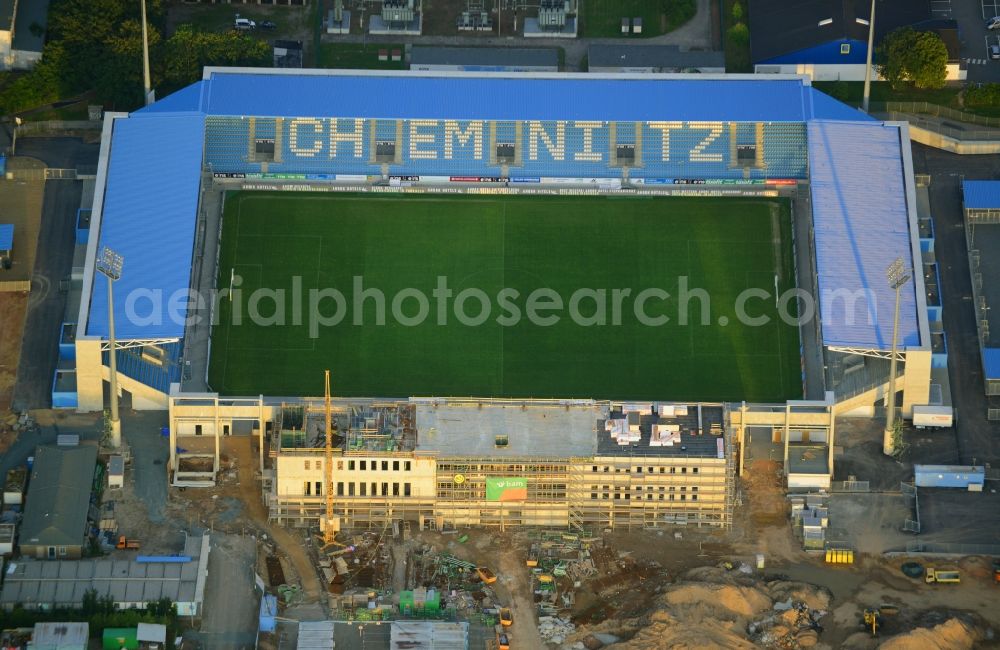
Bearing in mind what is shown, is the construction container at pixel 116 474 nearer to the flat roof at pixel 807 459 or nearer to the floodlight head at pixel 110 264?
the floodlight head at pixel 110 264

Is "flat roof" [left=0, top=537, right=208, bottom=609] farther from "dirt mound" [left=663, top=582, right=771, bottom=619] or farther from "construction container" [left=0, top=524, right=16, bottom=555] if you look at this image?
"dirt mound" [left=663, top=582, right=771, bottom=619]

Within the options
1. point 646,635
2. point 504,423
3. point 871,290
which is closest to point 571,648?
point 646,635

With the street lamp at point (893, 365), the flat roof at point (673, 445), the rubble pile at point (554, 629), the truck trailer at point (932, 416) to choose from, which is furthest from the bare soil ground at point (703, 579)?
the truck trailer at point (932, 416)

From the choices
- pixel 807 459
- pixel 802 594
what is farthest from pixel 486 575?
pixel 807 459

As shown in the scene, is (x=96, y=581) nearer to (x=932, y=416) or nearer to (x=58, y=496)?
(x=58, y=496)

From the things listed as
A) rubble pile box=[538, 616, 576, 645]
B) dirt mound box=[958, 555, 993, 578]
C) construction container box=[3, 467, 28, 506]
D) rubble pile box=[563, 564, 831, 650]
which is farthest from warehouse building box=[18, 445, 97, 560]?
dirt mound box=[958, 555, 993, 578]

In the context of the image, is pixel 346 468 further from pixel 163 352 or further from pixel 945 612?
pixel 945 612
